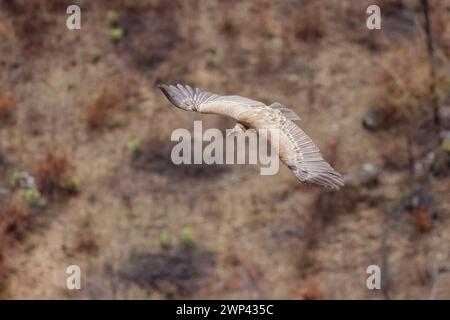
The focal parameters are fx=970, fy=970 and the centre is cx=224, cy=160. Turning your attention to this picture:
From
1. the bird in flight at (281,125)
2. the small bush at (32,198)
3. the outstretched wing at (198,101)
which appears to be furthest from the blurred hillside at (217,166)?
the bird in flight at (281,125)

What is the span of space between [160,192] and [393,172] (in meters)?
4.20

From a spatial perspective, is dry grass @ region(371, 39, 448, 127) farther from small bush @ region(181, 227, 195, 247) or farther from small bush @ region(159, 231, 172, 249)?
small bush @ region(159, 231, 172, 249)

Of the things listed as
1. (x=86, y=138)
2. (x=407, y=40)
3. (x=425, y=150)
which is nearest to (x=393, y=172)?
(x=425, y=150)

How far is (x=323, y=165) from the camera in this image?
10031 millimetres

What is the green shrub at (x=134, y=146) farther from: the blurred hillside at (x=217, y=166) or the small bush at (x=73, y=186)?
the small bush at (x=73, y=186)

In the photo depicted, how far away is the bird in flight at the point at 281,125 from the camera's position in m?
9.88

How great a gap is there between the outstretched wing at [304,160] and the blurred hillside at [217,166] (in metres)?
5.80

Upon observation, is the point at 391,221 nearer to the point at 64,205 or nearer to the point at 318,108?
the point at 318,108

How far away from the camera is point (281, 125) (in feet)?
35.2

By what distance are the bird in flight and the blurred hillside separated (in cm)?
516

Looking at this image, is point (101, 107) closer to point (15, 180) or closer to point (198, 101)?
point (15, 180)

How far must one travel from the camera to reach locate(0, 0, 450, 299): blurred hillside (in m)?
16.5

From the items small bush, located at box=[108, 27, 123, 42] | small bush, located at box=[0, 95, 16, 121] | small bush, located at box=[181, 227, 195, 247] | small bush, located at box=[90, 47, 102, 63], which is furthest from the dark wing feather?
small bush, located at box=[108, 27, 123, 42]

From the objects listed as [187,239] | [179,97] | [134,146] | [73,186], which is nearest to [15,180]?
[73,186]
